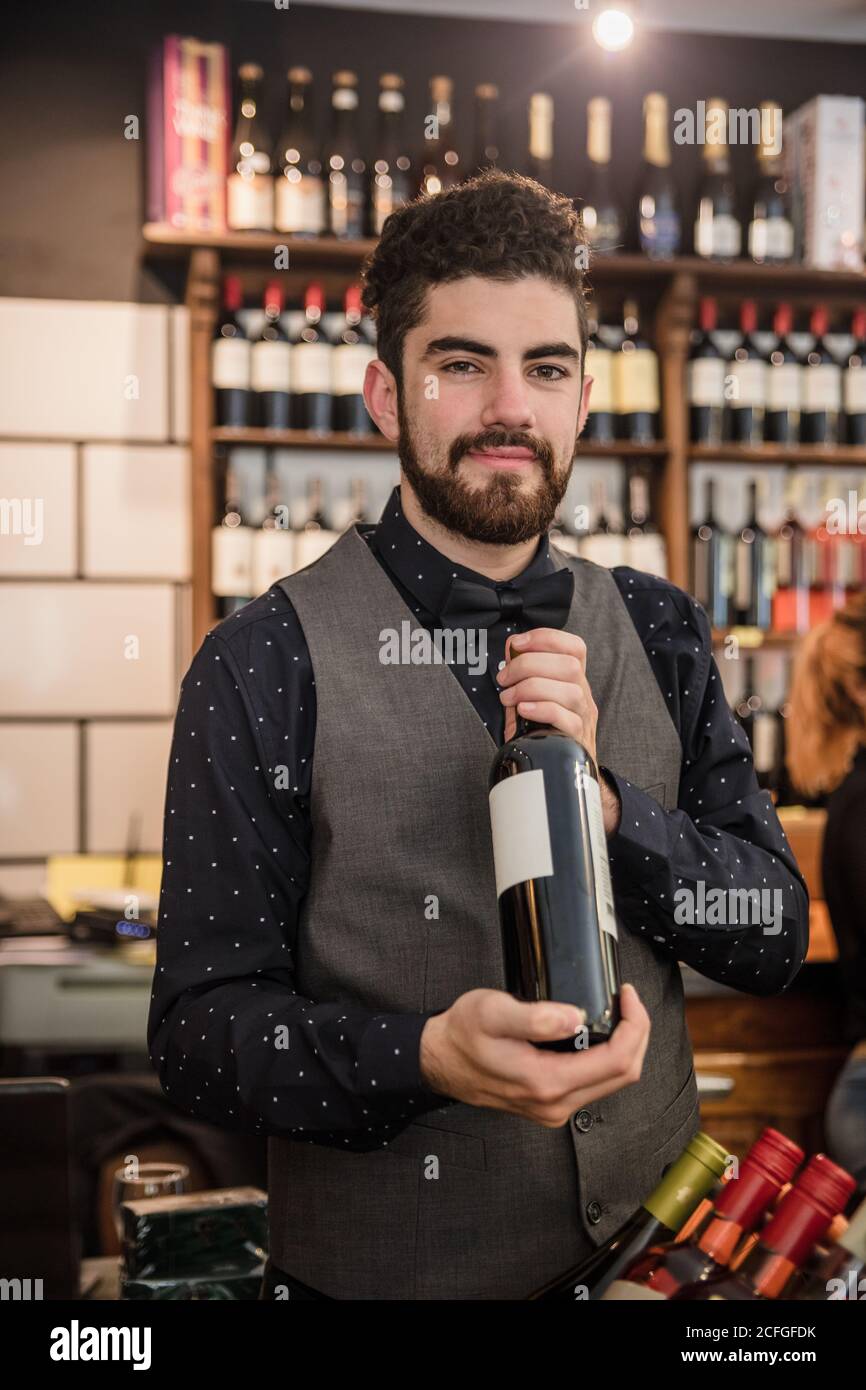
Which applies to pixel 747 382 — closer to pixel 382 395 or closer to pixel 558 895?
pixel 382 395

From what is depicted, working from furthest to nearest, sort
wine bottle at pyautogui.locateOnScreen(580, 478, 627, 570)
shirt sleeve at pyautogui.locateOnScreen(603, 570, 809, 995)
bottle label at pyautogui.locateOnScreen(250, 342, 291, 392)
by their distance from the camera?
wine bottle at pyautogui.locateOnScreen(580, 478, 627, 570) < bottle label at pyautogui.locateOnScreen(250, 342, 291, 392) < shirt sleeve at pyautogui.locateOnScreen(603, 570, 809, 995)

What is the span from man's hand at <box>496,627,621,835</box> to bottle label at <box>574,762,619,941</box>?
45 mm

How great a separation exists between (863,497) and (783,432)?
0.36 metres

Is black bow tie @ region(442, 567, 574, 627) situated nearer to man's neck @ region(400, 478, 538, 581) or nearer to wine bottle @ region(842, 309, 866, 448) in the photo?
man's neck @ region(400, 478, 538, 581)

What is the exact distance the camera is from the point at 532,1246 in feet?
3.38

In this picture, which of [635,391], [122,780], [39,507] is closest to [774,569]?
[635,391]

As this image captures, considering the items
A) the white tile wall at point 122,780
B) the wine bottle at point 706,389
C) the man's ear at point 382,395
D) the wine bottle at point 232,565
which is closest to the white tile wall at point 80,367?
the wine bottle at point 232,565

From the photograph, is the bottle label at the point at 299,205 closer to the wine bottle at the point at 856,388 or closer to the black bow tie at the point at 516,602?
the wine bottle at the point at 856,388

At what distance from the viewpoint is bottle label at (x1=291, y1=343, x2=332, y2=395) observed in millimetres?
3367

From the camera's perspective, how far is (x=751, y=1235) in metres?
0.76

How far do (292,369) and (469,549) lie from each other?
2434 millimetres

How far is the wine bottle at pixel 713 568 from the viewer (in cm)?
357

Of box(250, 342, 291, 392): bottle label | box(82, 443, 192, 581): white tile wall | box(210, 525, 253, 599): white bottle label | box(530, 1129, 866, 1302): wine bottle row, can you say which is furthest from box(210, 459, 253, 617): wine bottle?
box(530, 1129, 866, 1302): wine bottle row

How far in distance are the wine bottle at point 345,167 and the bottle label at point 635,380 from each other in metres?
0.75
